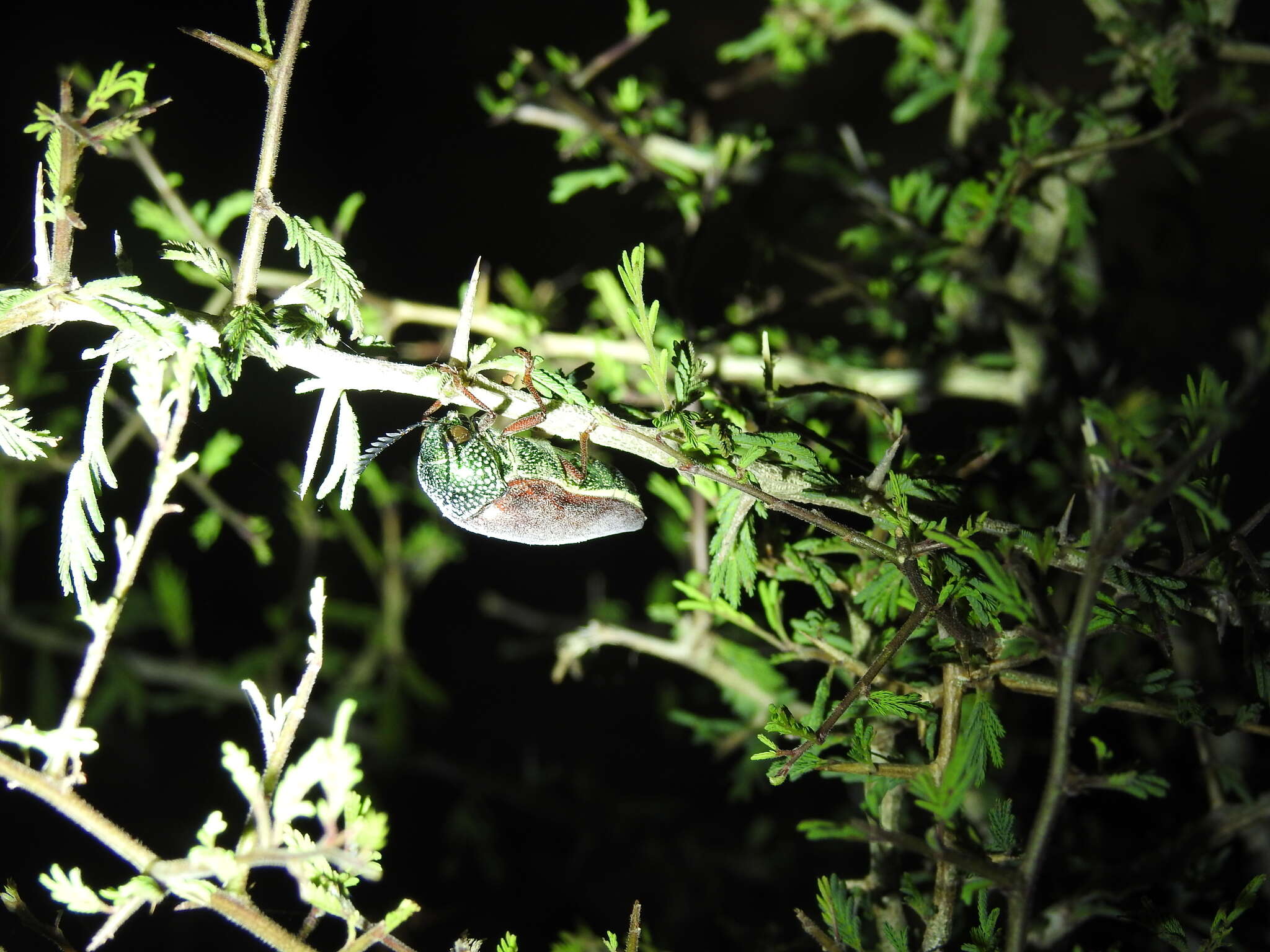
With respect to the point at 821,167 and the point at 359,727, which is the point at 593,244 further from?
the point at 359,727

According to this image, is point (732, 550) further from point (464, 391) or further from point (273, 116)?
point (273, 116)

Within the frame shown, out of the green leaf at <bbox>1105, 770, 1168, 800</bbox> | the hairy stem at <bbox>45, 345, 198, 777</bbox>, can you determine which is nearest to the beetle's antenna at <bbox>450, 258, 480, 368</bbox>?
the hairy stem at <bbox>45, 345, 198, 777</bbox>

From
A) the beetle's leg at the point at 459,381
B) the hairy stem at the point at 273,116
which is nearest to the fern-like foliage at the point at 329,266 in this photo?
the hairy stem at the point at 273,116

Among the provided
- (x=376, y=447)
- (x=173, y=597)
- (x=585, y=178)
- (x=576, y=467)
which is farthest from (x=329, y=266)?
Answer: (x=173, y=597)

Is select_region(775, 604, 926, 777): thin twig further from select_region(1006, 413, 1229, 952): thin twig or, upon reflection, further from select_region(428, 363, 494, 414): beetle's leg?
select_region(428, 363, 494, 414): beetle's leg

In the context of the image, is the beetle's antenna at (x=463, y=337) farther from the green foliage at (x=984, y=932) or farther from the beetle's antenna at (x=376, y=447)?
the green foliage at (x=984, y=932)

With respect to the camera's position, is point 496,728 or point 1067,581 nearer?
point 1067,581

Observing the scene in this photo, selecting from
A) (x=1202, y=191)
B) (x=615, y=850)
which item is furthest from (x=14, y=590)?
(x=1202, y=191)
